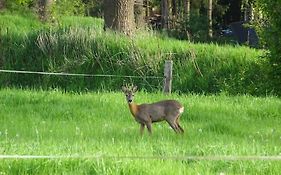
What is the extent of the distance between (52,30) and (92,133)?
37.6 ft

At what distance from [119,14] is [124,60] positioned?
3.31 m

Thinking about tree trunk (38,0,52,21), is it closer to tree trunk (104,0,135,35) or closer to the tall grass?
tree trunk (104,0,135,35)

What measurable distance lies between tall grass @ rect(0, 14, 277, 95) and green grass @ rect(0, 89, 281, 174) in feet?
9.97

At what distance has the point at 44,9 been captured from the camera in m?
34.2

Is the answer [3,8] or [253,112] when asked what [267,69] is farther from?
[3,8]

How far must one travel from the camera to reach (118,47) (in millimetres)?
21266

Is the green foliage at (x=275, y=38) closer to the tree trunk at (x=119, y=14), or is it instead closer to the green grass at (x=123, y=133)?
the green grass at (x=123, y=133)

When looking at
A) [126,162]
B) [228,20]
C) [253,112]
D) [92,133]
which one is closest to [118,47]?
[253,112]

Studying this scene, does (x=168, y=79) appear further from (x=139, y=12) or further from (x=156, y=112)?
(x=139, y=12)

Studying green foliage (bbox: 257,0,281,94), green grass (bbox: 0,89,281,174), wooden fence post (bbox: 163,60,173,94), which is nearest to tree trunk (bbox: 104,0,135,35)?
wooden fence post (bbox: 163,60,173,94)

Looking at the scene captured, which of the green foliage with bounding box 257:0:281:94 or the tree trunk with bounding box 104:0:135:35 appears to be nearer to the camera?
the green foliage with bounding box 257:0:281:94

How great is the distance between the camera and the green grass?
7898 mm

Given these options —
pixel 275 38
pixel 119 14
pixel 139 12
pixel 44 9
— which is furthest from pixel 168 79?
pixel 44 9

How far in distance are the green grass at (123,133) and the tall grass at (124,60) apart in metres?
3.04
